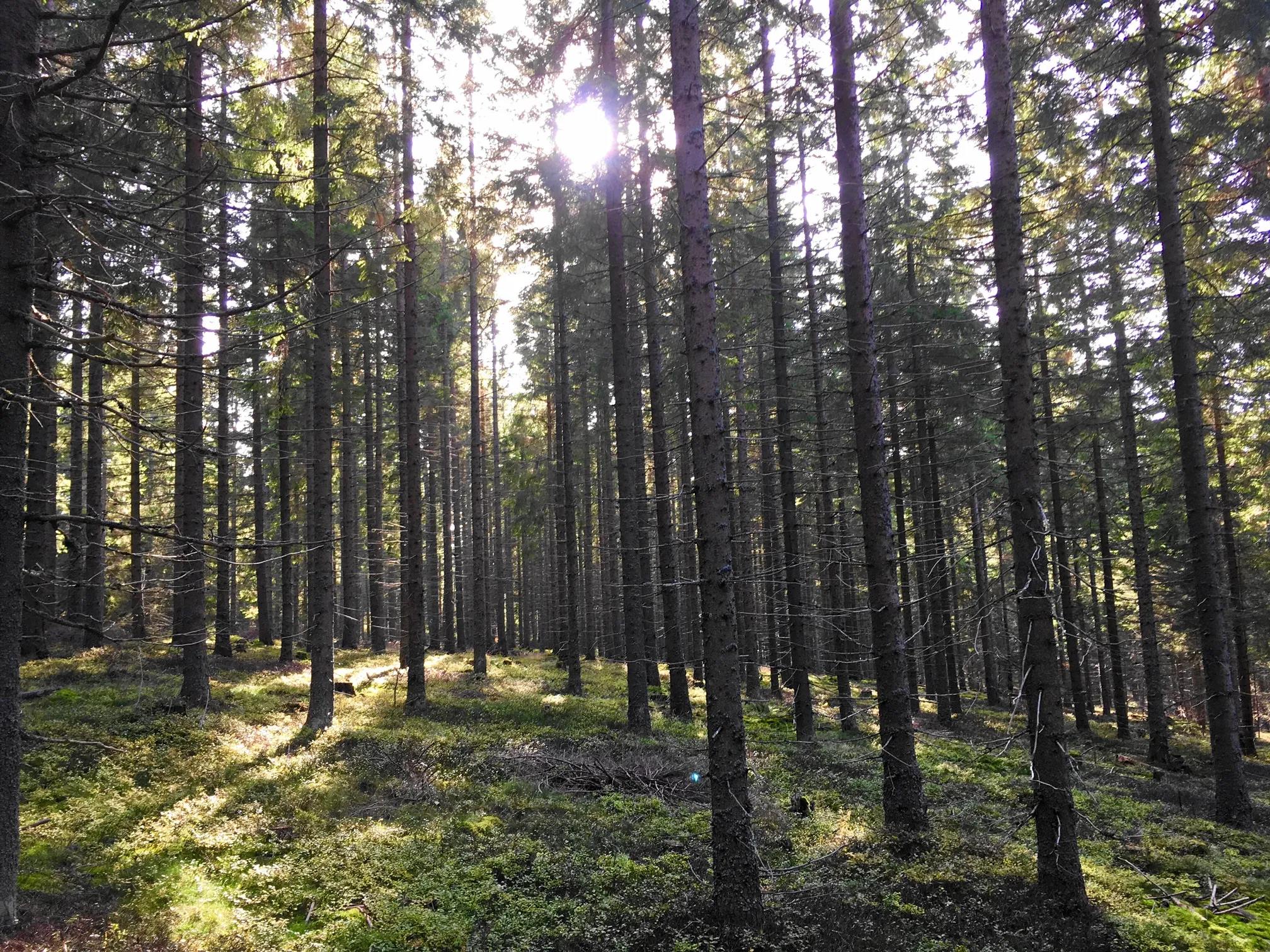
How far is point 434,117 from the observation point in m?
14.8

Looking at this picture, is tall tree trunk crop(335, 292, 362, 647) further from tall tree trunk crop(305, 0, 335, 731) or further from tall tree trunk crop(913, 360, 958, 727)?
tall tree trunk crop(913, 360, 958, 727)

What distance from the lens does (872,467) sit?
9.34 meters

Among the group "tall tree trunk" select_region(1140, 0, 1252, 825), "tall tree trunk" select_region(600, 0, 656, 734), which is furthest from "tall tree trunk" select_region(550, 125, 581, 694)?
"tall tree trunk" select_region(1140, 0, 1252, 825)

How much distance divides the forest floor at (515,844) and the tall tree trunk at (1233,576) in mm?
8972

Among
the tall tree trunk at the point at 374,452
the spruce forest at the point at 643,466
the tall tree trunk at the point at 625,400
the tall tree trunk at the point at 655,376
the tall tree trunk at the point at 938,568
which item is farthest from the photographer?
the tall tree trunk at the point at 374,452

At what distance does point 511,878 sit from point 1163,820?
10.9 meters

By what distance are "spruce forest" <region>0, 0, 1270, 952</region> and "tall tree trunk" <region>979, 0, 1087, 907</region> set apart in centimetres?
5

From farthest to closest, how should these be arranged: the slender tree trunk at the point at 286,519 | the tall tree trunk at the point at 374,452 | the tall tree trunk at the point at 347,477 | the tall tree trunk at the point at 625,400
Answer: the tall tree trunk at the point at 374,452 → the tall tree trunk at the point at 347,477 → the slender tree trunk at the point at 286,519 → the tall tree trunk at the point at 625,400

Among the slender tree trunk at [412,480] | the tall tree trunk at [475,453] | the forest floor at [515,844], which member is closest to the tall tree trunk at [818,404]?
the forest floor at [515,844]

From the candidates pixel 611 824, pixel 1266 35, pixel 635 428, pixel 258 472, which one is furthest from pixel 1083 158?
pixel 258 472

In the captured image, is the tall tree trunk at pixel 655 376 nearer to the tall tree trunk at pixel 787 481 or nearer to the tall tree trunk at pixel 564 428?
the tall tree trunk at pixel 564 428

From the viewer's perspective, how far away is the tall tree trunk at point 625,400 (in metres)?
14.4

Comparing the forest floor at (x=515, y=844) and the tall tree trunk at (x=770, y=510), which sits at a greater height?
the tall tree trunk at (x=770, y=510)

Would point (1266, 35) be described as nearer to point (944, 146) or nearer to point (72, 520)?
point (944, 146)
